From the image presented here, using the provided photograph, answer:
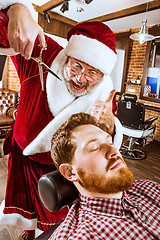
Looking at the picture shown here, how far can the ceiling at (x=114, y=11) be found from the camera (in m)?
3.62

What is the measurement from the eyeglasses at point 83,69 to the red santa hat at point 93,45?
0.08 ft

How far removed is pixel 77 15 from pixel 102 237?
4989mm

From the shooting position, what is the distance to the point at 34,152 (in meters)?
1.13

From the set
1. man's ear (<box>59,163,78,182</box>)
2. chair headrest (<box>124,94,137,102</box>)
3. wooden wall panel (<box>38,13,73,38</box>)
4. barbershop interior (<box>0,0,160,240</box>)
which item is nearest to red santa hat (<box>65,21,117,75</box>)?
man's ear (<box>59,163,78,182</box>)

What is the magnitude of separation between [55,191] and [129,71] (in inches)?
201

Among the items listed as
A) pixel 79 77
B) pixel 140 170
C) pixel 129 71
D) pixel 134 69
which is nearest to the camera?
pixel 79 77

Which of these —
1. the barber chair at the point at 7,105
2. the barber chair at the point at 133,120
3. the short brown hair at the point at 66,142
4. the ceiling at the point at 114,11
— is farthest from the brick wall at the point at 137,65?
the short brown hair at the point at 66,142

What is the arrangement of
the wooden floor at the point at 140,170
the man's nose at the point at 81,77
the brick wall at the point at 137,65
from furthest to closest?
the brick wall at the point at 137,65 → the wooden floor at the point at 140,170 → the man's nose at the point at 81,77

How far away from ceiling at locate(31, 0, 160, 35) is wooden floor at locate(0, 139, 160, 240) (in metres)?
3.10

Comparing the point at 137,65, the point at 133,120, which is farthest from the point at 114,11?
the point at 133,120

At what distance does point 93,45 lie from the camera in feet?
3.75

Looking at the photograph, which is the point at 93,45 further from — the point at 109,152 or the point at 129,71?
the point at 129,71

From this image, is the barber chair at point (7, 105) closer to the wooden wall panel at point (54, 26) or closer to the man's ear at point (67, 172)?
the wooden wall panel at point (54, 26)

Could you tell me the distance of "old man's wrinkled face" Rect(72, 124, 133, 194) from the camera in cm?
83
